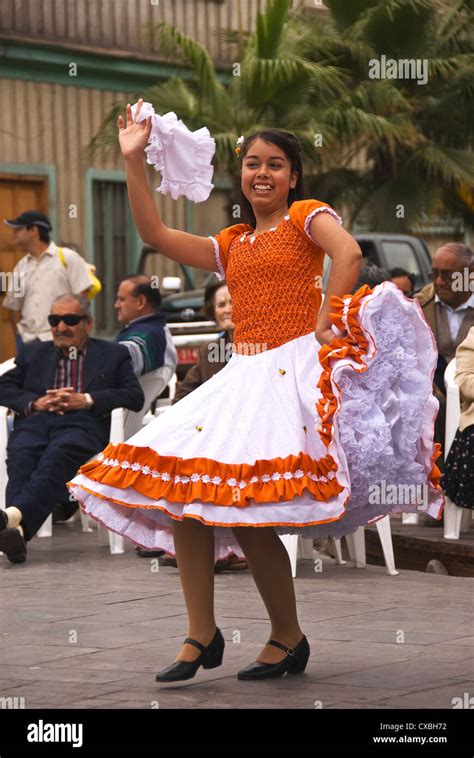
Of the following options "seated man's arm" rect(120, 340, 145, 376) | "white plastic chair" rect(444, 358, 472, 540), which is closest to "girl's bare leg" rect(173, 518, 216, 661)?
"white plastic chair" rect(444, 358, 472, 540)

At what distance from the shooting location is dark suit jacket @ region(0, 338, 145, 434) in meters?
9.73

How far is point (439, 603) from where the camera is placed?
7.22 m

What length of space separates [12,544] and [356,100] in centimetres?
1332

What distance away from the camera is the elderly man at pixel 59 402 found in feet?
30.2

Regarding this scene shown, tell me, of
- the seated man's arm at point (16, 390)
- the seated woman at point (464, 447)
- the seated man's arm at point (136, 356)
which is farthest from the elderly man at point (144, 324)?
the seated woman at point (464, 447)

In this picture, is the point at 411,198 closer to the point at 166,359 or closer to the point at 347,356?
the point at 166,359

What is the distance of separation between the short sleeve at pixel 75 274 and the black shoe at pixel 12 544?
492cm

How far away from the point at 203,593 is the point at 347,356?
2.94ft

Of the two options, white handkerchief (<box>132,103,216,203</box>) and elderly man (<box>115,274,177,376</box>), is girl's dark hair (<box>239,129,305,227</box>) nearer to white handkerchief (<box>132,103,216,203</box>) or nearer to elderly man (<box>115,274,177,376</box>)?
white handkerchief (<box>132,103,216,203</box>)

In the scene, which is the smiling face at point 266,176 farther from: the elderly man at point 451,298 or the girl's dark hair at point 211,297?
the elderly man at point 451,298

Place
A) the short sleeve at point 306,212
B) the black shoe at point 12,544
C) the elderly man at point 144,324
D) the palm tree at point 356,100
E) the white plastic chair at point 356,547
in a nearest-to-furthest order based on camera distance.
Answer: the short sleeve at point 306,212 → the white plastic chair at point 356,547 → the black shoe at point 12,544 → the elderly man at point 144,324 → the palm tree at point 356,100

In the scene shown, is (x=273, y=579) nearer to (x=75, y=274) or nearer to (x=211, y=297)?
(x=211, y=297)

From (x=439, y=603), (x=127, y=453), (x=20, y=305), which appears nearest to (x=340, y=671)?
(x=127, y=453)

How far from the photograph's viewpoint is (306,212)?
218 inches
